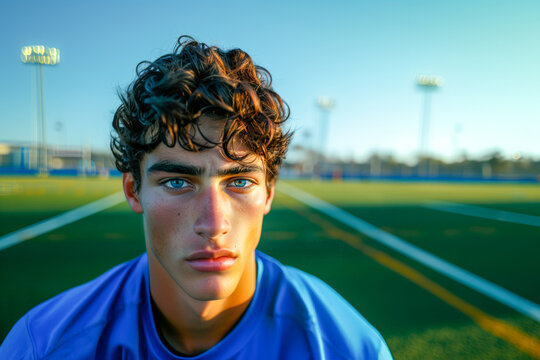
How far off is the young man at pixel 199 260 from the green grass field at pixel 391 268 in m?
2.32

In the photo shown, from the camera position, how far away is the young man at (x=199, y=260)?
136 cm

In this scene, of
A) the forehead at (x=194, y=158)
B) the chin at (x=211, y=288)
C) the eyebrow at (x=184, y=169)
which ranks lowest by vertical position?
the chin at (x=211, y=288)

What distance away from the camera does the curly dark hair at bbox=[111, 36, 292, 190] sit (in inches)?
56.2

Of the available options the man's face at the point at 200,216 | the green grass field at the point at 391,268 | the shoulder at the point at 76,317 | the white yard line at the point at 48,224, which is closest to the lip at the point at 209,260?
the man's face at the point at 200,216

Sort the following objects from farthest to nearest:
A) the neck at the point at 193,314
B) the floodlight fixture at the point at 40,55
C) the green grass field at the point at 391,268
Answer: the floodlight fixture at the point at 40,55 → the green grass field at the point at 391,268 → the neck at the point at 193,314

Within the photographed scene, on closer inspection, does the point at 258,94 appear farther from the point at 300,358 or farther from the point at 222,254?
the point at 300,358

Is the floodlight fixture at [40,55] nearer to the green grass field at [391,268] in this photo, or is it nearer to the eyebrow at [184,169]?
the green grass field at [391,268]

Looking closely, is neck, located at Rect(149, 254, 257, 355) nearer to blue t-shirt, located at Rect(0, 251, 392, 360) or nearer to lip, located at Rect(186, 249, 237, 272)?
blue t-shirt, located at Rect(0, 251, 392, 360)

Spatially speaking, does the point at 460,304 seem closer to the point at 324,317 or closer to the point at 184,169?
the point at 324,317

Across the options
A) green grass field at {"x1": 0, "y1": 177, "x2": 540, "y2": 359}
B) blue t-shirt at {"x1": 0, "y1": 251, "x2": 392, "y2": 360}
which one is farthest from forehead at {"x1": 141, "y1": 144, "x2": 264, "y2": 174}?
green grass field at {"x1": 0, "y1": 177, "x2": 540, "y2": 359}

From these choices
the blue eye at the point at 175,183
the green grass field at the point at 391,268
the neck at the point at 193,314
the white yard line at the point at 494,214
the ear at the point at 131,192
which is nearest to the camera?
the blue eye at the point at 175,183

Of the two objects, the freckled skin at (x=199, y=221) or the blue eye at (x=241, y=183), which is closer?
the freckled skin at (x=199, y=221)

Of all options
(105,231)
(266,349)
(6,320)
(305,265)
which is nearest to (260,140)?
(266,349)

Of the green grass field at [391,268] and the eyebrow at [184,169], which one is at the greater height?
the eyebrow at [184,169]
